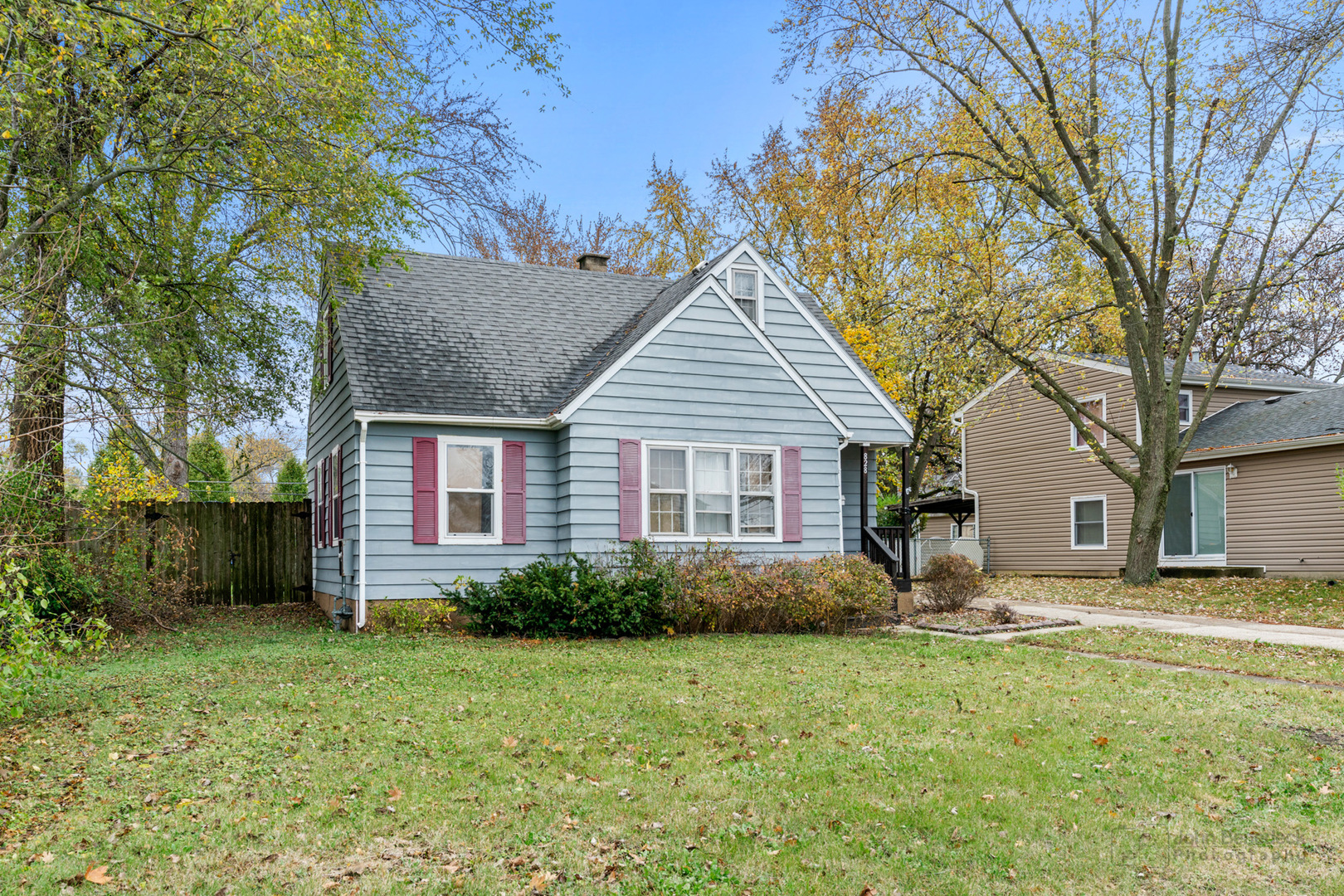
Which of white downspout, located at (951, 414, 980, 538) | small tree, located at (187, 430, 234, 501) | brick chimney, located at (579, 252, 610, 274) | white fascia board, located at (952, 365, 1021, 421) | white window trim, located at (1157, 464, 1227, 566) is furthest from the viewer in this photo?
white downspout, located at (951, 414, 980, 538)

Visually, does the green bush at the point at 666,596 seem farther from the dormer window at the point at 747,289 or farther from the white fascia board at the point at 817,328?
the dormer window at the point at 747,289

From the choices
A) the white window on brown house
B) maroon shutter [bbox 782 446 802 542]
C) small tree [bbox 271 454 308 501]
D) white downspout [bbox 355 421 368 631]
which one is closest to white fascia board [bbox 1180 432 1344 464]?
the white window on brown house

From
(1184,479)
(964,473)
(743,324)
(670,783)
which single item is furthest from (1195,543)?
(670,783)

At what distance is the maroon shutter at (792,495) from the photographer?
13.9 metres

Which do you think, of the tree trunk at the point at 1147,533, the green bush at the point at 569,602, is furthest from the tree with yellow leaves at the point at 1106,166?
the green bush at the point at 569,602

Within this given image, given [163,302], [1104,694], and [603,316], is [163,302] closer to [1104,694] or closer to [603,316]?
[603,316]

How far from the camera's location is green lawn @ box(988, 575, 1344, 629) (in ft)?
49.6

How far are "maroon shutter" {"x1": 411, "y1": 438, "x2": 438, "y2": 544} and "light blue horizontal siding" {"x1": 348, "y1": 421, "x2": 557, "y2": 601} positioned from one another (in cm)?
9

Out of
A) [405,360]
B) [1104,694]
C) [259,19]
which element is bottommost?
[1104,694]

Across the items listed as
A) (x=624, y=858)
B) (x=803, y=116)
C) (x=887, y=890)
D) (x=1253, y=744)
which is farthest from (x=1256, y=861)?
(x=803, y=116)

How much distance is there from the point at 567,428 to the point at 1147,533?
13.6 metres

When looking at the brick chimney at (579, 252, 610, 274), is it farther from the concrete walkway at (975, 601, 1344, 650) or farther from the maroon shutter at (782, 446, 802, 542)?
the concrete walkway at (975, 601, 1344, 650)

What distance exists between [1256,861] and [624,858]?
2.90 m

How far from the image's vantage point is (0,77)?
8391 millimetres
